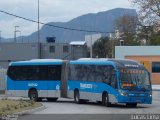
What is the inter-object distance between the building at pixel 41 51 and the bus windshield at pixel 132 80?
66.4 meters

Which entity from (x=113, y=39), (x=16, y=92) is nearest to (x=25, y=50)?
(x=113, y=39)

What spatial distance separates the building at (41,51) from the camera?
327 feet

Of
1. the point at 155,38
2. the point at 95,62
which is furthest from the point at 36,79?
the point at 155,38

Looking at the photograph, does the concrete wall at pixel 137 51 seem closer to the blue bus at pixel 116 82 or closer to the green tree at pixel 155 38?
the green tree at pixel 155 38

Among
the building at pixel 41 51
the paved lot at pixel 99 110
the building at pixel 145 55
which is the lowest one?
the paved lot at pixel 99 110

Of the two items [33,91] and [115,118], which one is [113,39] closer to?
[33,91]

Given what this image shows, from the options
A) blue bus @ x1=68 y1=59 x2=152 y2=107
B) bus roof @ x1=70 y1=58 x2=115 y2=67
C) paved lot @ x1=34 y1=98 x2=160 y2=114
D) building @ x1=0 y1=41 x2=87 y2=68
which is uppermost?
building @ x1=0 y1=41 x2=87 y2=68

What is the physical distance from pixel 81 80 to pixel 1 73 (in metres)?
20.6

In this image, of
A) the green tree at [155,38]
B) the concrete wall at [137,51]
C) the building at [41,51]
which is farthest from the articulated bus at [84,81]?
the building at [41,51]

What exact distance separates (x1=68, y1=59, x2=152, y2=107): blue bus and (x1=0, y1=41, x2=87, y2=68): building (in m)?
63.3

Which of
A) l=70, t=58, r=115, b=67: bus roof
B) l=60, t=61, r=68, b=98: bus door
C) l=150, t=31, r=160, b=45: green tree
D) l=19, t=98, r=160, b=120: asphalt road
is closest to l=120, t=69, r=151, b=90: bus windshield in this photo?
l=70, t=58, r=115, b=67: bus roof

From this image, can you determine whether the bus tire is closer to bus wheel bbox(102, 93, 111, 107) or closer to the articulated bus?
the articulated bus

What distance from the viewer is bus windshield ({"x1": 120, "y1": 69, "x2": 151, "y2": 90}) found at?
105 ft

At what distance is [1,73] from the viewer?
55812 mm
